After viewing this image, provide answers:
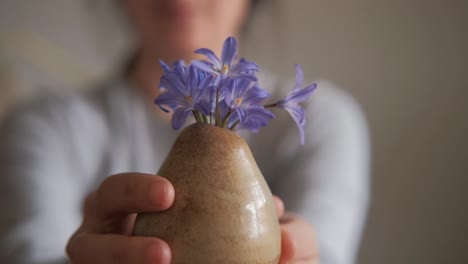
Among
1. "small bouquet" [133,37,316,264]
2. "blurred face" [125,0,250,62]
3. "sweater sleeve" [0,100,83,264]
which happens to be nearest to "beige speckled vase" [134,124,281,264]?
"small bouquet" [133,37,316,264]

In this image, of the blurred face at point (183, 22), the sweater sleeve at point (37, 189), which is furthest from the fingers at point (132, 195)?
the blurred face at point (183, 22)

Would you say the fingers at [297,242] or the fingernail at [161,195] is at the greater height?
the fingernail at [161,195]

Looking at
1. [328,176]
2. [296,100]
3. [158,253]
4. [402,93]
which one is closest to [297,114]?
[296,100]

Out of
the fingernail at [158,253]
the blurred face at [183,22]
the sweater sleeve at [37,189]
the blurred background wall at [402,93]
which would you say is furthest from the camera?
the blurred background wall at [402,93]

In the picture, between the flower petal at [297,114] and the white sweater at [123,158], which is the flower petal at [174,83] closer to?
the flower petal at [297,114]

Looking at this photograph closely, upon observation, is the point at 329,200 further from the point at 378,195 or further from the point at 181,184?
the point at 378,195

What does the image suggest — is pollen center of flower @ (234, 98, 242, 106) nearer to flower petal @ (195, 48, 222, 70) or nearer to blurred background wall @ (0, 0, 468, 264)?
flower petal @ (195, 48, 222, 70)
